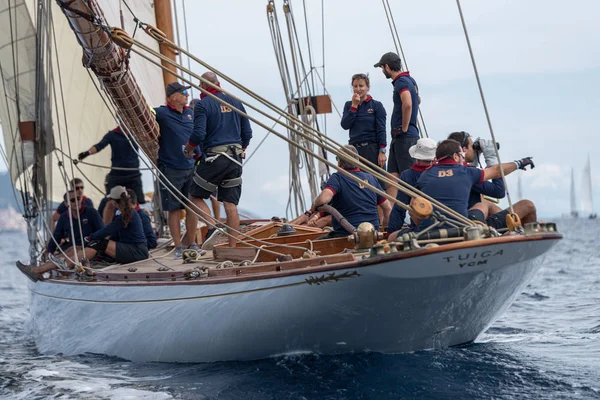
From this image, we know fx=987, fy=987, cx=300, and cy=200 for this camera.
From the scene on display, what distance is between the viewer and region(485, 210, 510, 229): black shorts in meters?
7.58

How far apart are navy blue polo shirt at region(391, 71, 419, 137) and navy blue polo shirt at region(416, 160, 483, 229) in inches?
86.2

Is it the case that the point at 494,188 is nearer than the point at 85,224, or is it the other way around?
the point at 494,188

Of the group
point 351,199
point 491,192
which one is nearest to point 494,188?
point 491,192

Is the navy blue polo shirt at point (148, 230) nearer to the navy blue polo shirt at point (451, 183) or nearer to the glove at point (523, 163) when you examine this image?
the navy blue polo shirt at point (451, 183)

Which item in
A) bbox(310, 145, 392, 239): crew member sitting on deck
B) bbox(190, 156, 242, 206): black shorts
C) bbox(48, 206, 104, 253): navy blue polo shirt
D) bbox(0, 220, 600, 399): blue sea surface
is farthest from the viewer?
bbox(48, 206, 104, 253): navy blue polo shirt

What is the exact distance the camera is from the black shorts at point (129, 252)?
9.14m

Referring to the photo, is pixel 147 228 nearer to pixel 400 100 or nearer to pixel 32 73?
pixel 32 73

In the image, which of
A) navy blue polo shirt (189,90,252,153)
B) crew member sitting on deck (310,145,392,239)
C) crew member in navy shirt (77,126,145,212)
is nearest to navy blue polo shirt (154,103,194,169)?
navy blue polo shirt (189,90,252,153)

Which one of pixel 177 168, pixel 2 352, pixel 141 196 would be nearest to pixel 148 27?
pixel 177 168

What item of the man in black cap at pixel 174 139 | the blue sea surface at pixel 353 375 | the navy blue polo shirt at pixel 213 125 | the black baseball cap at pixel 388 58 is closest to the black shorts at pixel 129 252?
the man in black cap at pixel 174 139

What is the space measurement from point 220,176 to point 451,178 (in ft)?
7.80

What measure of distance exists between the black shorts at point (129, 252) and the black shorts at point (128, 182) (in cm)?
349

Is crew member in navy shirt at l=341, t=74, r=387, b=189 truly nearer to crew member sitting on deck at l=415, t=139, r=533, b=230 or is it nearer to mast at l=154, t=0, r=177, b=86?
crew member sitting on deck at l=415, t=139, r=533, b=230

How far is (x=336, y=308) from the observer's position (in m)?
6.78
